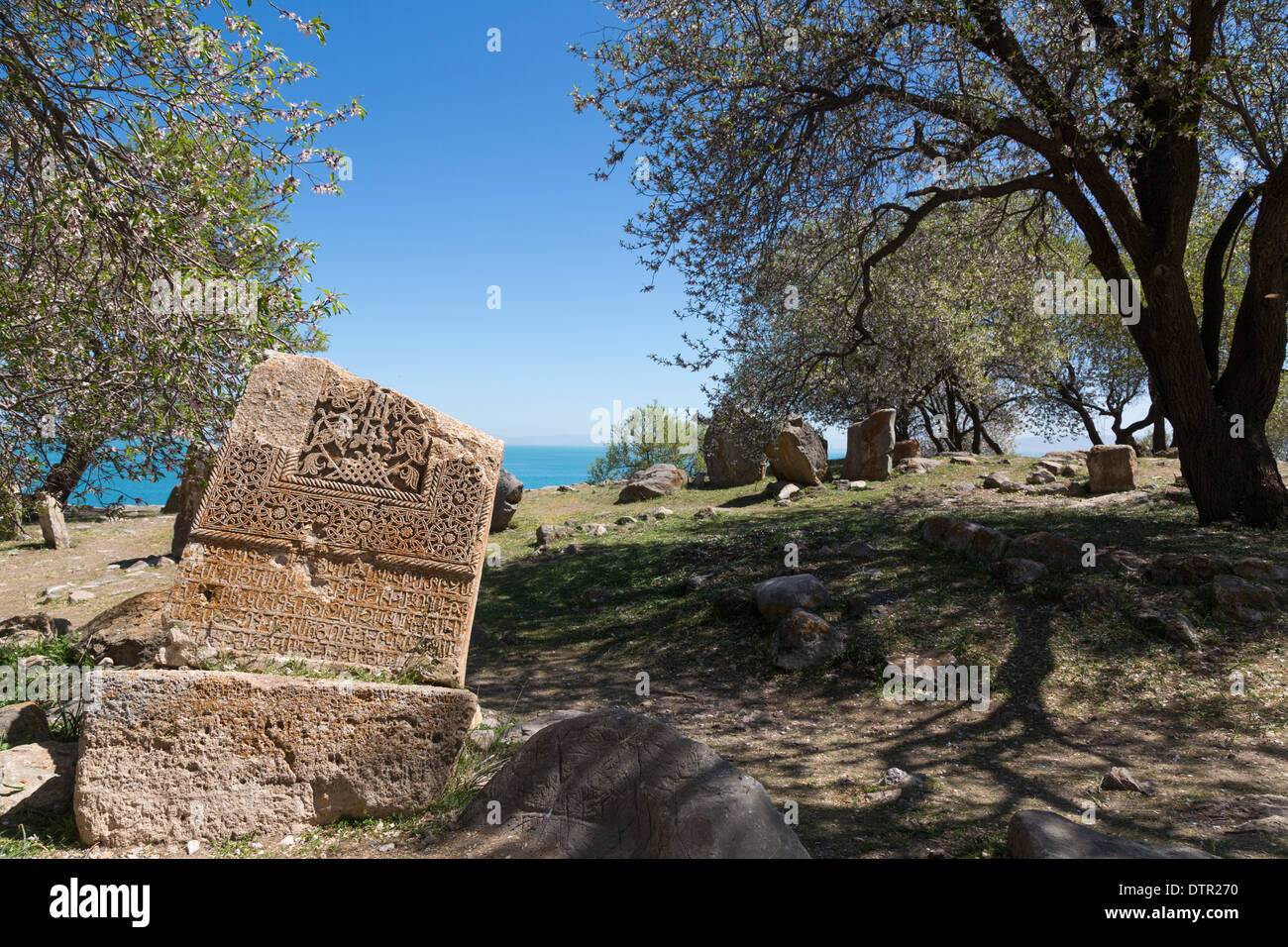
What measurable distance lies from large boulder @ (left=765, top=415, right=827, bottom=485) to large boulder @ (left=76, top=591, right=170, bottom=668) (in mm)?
12543

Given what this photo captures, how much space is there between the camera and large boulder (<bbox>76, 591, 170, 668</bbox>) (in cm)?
611

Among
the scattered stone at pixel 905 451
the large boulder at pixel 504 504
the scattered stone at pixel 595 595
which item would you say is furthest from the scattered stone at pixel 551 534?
the scattered stone at pixel 905 451

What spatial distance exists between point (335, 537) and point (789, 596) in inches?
201

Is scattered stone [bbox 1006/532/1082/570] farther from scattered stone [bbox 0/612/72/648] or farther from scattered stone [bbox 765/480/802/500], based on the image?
scattered stone [bbox 0/612/72/648]

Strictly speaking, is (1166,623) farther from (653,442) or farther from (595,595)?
(653,442)

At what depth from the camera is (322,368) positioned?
5062 millimetres

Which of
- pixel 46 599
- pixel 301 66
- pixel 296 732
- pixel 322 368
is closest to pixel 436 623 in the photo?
pixel 296 732

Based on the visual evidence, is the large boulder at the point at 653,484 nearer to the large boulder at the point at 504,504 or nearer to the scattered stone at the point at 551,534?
the large boulder at the point at 504,504

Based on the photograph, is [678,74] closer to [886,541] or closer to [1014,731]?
[886,541]

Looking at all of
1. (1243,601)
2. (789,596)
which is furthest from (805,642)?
(1243,601)

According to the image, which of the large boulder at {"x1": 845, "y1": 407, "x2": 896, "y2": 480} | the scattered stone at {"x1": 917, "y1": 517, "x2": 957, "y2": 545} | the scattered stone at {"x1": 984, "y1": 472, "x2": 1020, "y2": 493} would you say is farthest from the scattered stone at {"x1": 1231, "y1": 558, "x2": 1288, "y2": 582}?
the large boulder at {"x1": 845, "y1": 407, "x2": 896, "y2": 480}

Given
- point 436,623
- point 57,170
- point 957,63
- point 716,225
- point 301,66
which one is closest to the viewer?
point 436,623

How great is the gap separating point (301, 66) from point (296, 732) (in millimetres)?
5451
